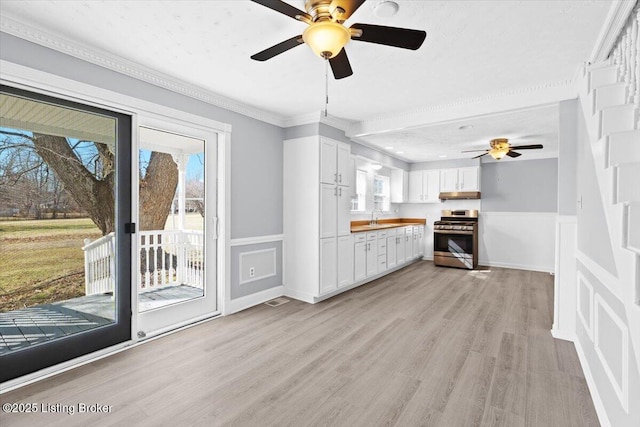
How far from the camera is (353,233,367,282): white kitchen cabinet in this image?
487 centimetres

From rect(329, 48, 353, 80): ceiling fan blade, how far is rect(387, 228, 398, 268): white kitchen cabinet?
400 cm

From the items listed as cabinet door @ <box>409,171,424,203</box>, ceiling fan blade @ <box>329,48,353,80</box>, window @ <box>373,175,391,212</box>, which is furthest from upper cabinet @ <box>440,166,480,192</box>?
ceiling fan blade @ <box>329,48,353,80</box>

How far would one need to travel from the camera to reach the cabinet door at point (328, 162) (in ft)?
13.8

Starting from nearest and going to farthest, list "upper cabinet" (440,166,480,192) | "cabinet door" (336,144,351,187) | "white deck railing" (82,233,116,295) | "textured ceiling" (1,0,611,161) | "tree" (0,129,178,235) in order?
"textured ceiling" (1,0,611,161) → "tree" (0,129,178,235) → "white deck railing" (82,233,116,295) → "cabinet door" (336,144,351,187) → "upper cabinet" (440,166,480,192)

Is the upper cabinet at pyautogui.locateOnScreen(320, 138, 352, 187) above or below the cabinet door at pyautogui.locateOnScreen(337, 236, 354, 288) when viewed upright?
above

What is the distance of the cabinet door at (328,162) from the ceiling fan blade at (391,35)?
239cm

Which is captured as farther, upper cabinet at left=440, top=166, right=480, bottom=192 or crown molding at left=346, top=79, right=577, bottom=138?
upper cabinet at left=440, top=166, right=480, bottom=192

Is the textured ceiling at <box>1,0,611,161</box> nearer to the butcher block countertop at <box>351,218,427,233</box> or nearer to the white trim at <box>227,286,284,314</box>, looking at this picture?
the white trim at <box>227,286,284,314</box>

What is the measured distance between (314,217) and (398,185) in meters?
3.68

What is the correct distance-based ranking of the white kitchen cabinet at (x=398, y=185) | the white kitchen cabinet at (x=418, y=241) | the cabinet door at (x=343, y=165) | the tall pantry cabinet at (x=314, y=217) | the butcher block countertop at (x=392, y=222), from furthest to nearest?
1. the white kitchen cabinet at (x=398, y=185)
2. the white kitchen cabinet at (x=418, y=241)
3. the butcher block countertop at (x=392, y=222)
4. the cabinet door at (x=343, y=165)
5. the tall pantry cabinet at (x=314, y=217)

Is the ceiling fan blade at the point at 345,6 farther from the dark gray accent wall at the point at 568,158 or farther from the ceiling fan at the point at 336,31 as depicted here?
the dark gray accent wall at the point at 568,158

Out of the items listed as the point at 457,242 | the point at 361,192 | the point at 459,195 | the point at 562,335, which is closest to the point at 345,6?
the point at 562,335

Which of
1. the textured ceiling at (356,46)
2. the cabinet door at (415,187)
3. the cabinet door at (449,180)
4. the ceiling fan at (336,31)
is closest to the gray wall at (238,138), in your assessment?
the textured ceiling at (356,46)

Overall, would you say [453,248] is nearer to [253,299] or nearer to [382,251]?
[382,251]
